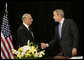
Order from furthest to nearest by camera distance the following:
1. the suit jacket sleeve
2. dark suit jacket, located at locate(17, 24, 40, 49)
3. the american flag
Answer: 1. the american flag
2. dark suit jacket, located at locate(17, 24, 40, 49)
3. the suit jacket sleeve

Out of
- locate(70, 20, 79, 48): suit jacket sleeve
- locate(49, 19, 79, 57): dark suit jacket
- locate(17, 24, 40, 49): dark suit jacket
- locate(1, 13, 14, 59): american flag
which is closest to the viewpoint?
locate(70, 20, 79, 48): suit jacket sleeve

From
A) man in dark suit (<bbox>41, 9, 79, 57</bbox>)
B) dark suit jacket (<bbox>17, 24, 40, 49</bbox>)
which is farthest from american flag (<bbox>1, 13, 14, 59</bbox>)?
man in dark suit (<bbox>41, 9, 79, 57</bbox>)

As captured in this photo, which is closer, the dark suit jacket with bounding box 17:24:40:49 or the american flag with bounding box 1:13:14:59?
the dark suit jacket with bounding box 17:24:40:49

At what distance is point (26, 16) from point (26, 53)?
5.78 feet

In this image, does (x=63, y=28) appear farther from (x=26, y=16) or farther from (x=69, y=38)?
(x=26, y=16)

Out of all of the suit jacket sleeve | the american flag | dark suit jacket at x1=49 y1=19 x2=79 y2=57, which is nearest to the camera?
the suit jacket sleeve

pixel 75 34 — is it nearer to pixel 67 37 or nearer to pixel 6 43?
pixel 67 37

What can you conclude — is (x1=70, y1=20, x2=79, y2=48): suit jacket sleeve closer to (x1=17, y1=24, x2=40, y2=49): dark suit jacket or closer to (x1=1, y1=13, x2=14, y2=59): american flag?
(x1=17, y1=24, x2=40, y2=49): dark suit jacket

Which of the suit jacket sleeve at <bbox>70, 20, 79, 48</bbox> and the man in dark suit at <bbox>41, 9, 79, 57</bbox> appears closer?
the suit jacket sleeve at <bbox>70, 20, 79, 48</bbox>

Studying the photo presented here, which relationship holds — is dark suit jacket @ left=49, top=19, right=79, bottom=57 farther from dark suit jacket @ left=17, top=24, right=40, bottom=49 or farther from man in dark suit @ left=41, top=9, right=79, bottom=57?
dark suit jacket @ left=17, top=24, right=40, bottom=49

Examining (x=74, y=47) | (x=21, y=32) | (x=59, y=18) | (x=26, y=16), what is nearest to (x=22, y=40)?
(x=21, y=32)

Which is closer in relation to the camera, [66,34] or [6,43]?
[66,34]

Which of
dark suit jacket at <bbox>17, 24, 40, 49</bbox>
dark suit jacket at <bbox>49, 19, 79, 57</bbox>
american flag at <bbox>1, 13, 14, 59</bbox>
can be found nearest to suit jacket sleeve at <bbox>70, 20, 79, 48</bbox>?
dark suit jacket at <bbox>49, 19, 79, 57</bbox>

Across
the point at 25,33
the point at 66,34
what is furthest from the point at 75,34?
the point at 25,33
